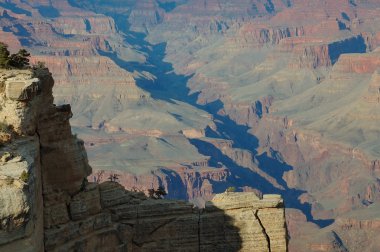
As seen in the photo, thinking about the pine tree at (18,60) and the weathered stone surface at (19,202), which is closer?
the weathered stone surface at (19,202)

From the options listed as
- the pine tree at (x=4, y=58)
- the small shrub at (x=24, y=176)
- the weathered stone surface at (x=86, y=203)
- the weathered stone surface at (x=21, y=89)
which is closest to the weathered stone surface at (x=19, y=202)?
the small shrub at (x=24, y=176)

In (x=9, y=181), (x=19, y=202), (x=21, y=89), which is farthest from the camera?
(x=21, y=89)

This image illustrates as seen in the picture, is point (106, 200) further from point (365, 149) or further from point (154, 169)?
point (365, 149)

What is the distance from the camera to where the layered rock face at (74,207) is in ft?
54.5

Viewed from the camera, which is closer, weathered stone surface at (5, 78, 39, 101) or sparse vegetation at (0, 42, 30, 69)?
weathered stone surface at (5, 78, 39, 101)

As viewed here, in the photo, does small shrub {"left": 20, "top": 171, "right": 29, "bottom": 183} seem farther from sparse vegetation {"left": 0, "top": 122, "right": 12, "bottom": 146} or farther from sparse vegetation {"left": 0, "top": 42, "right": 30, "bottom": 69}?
sparse vegetation {"left": 0, "top": 42, "right": 30, "bottom": 69}

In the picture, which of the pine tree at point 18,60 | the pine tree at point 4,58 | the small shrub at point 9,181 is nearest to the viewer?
the small shrub at point 9,181

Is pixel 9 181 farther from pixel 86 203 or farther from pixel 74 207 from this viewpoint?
pixel 86 203

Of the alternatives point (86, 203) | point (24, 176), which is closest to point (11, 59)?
point (86, 203)

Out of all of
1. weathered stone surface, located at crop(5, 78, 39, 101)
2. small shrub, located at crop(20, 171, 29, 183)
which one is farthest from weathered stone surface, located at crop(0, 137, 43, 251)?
weathered stone surface, located at crop(5, 78, 39, 101)

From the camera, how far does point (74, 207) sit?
69.1ft

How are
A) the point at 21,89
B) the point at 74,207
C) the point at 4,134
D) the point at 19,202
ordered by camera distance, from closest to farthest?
the point at 19,202 → the point at 21,89 → the point at 4,134 → the point at 74,207

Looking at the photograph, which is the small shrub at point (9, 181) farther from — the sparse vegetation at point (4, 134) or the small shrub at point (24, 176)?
the sparse vegetation at point (4, 134)

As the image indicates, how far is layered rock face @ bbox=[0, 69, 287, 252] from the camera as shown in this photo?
54.5 feet
